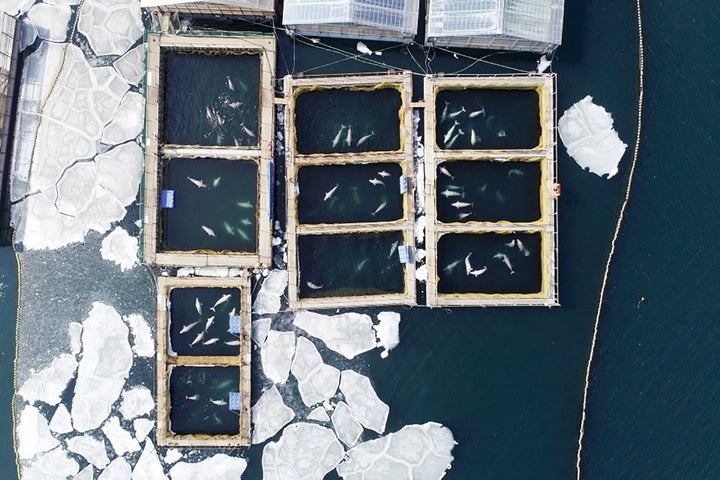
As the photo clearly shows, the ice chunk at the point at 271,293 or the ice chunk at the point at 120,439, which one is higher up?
the ice chunk at the point at 271,293

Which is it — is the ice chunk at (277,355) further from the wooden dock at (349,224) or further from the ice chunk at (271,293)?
the wooden dock at (349,224)

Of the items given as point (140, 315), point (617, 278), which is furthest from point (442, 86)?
point (140, 315)

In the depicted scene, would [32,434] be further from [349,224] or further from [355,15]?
[355,15]

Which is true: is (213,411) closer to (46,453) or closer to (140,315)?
(140,315)

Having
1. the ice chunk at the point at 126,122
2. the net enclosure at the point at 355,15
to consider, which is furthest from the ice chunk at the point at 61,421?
the net enclosure at the point at 355,15

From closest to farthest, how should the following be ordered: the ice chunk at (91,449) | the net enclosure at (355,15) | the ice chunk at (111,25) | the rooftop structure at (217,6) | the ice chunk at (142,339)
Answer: the net enclosure at (355,15)
the rooftop structure at (217,6)
the ice chunk at (91,449)
the ice chunk at (142,339)
the ice chunk at (111,25)

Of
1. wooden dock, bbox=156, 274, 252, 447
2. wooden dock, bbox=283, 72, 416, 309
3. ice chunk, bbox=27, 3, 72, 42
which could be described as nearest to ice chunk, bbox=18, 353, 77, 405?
wooden dock, bbox=156, 274, 252, 447
